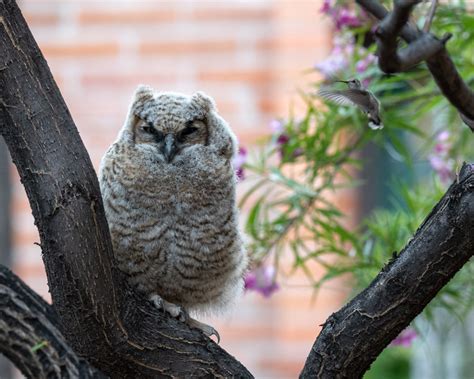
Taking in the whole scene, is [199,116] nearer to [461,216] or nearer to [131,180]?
[131,180]

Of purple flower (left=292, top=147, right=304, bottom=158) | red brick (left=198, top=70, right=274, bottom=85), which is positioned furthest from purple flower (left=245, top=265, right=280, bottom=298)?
red brick (left=198, top=70, right=274, bottom=85)

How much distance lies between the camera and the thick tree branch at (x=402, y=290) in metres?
1.86

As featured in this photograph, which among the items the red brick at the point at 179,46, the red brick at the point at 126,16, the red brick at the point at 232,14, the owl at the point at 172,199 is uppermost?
the red brick at the point at 232,14

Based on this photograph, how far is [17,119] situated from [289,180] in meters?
1.33

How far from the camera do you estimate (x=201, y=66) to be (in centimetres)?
516

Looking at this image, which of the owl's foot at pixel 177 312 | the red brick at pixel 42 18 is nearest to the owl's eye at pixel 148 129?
the owl's foot at pixel 177 312

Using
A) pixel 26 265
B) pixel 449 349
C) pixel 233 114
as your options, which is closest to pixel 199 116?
pixel 233 114

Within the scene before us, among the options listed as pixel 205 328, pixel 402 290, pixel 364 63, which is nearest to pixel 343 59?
pixel 364 63

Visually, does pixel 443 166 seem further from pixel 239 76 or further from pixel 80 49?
pixel 80 49

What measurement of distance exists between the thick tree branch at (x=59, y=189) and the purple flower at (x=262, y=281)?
1.12m

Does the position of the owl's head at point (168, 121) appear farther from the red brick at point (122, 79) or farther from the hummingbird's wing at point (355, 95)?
the red brick at point (122, 79)

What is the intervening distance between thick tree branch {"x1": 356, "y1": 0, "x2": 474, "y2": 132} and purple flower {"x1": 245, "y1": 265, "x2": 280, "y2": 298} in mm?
1246

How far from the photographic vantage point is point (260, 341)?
5.16 meters

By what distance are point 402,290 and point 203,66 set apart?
3381 mm
